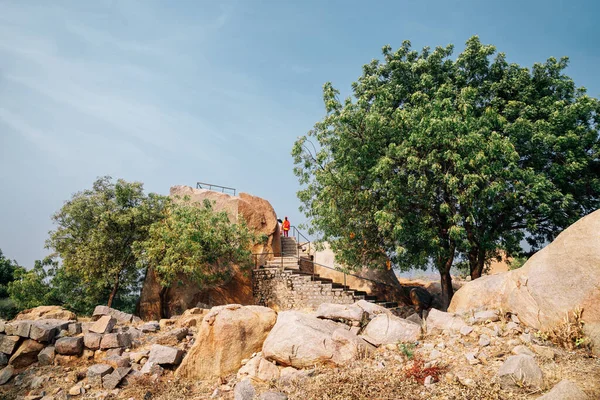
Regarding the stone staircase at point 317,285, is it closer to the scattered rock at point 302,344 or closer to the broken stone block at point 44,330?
the scattered rock at point 302,344

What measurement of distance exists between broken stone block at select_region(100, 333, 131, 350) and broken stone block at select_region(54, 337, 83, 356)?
0.84 m

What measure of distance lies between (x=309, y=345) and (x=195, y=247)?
39.9 feet

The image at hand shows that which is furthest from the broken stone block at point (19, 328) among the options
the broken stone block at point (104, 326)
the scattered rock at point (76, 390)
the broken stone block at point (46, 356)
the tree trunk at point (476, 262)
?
the tree trunk at point (476, 262)

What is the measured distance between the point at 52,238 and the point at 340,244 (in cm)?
1873

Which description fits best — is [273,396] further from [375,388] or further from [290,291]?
[290,291]

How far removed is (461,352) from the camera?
8453 mm

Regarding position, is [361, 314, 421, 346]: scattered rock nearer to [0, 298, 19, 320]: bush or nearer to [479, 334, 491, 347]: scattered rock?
[479, 334, 491, 347]: scattered rock

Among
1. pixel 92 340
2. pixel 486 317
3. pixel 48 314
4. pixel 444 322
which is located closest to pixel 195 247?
pixel 48 314

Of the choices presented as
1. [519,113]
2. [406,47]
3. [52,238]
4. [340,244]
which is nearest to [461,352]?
[340,244]

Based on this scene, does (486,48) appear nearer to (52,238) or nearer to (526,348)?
(526,348)

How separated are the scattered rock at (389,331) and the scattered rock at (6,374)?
11.7 metres

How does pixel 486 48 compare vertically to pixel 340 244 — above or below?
above

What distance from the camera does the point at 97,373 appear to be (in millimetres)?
10562

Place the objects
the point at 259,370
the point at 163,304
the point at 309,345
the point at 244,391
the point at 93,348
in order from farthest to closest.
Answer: the point at 163,304 < the point at 93,348 < the point at 259,370 < the point at 309,345 < the point at 244,391
